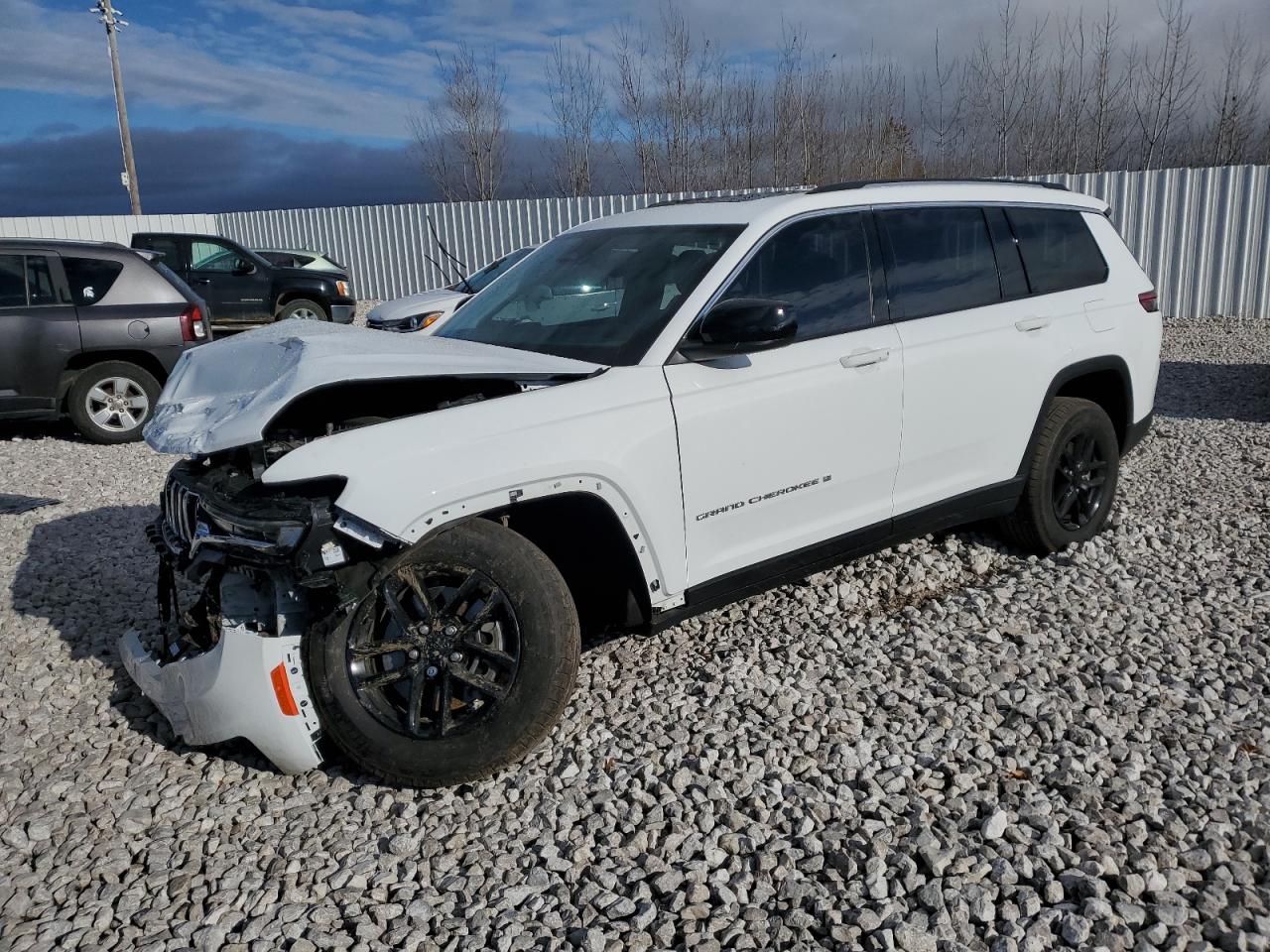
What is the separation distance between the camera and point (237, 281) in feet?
48.3

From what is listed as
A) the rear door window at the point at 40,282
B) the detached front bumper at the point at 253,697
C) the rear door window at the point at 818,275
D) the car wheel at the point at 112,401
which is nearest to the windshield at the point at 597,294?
the rear door window at the point at 818,275

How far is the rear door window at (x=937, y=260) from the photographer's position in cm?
420

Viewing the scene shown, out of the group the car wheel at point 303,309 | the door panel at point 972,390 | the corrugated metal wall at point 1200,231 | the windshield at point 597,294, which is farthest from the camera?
the car wheel at point 303,309

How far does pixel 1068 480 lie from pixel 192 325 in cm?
751

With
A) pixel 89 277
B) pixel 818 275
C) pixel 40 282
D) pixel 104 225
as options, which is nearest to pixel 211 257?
pixel 89 277

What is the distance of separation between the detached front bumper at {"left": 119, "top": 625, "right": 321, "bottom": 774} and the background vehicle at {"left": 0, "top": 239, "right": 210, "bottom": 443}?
641cm

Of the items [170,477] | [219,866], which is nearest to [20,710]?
[170,477]

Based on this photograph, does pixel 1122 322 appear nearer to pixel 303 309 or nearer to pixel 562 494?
pixel 562 494

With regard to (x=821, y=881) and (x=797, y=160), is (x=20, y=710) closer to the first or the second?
(x=821, y=881)

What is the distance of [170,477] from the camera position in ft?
11.6

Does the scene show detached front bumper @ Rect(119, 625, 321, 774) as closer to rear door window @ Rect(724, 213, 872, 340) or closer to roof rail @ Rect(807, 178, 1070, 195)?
rear door window @ Rect(724, 213, 872, 340)

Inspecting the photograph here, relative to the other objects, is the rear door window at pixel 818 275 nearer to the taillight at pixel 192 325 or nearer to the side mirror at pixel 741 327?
the side mirror at pixel 741 327

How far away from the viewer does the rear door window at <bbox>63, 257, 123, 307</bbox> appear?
862 centimetres

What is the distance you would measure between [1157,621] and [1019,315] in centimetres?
149
